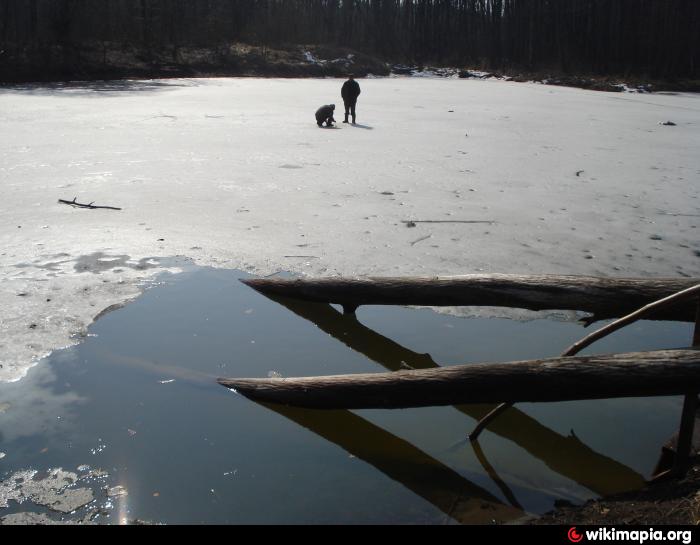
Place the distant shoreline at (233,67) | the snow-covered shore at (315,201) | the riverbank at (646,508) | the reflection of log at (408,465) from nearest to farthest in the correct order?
the riverbank at (646,508), the reflection of log at (408,465), the snow-covered shore at (315,201), the distant shoreline at (233,67)

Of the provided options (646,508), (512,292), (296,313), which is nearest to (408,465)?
(646,508)

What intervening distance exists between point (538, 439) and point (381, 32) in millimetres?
43823

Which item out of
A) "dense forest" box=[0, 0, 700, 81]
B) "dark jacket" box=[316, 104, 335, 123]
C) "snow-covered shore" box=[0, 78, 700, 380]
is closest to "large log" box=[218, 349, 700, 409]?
"snow-covered shore" box=[0, 78, 700, 380]

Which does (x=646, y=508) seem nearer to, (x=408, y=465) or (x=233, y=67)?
(x=408, y=465)

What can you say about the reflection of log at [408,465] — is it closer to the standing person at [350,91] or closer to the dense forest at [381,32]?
the standing person at [350,91]

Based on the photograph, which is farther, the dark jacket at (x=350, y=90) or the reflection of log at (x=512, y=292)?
the dark jacket at (x=350, y=90)

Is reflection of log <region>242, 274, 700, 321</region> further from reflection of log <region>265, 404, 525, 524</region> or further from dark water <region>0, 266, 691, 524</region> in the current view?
reflection of log <region>265, 404, 525, 524</region>

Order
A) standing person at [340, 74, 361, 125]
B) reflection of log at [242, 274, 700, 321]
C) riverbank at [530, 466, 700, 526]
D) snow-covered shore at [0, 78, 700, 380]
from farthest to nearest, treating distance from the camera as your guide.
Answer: standing person at [340, 74, 361, 125] → snow-covered shore at [0, 78, 700, 380] → reflection of log at [242, 274, 700, 321] → riverbank at [530, 466, 700, 526]

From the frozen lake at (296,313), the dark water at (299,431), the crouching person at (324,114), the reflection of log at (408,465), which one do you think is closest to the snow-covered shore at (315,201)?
the frozen lake at (296,313)

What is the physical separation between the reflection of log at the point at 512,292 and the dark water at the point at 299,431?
20 cm

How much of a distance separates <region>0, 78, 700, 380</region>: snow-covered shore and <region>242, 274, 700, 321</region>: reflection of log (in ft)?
1.76

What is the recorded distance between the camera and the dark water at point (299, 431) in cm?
234

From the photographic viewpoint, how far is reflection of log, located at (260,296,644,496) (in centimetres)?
251
